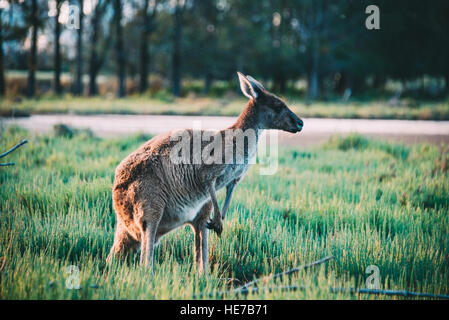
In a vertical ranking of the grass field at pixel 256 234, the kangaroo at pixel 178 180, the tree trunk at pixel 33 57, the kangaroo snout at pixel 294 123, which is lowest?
the grass field at pixel 256 234

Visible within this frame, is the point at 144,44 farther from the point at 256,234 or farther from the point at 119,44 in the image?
the point at 256,234

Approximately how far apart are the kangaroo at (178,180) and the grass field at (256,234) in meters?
0.23

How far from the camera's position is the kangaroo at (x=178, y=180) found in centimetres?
263

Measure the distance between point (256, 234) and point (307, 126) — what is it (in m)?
7.53

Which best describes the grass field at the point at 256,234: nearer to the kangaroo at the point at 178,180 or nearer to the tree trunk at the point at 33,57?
the kangaroo at the point at 178,180

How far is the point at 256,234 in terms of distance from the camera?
3523 millimetres

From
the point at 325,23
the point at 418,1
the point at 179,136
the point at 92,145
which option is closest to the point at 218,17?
the point at 325,23

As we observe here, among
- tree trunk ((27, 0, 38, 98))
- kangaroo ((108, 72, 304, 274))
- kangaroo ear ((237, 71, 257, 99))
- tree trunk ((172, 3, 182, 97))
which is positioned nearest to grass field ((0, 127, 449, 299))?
kangaroo ((108, 72, 304, 274))

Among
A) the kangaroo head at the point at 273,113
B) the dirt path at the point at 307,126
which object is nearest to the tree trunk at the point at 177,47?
the dirt path at the point at 307,126

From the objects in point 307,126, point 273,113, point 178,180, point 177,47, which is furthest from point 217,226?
point 177,47

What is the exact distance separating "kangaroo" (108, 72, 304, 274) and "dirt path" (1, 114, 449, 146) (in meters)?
5.76

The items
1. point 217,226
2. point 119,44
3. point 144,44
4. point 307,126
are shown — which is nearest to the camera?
point 217,226
